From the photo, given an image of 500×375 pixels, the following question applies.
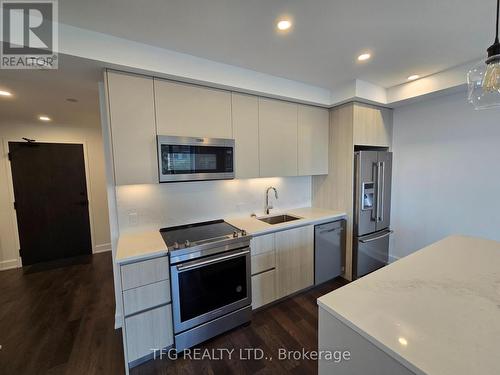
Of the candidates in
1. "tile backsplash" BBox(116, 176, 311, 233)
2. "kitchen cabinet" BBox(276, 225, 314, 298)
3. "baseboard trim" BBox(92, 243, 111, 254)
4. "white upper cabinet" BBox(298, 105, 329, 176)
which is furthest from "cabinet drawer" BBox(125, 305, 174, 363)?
"baseboard trim" BBox(92, 243, 111, 254)

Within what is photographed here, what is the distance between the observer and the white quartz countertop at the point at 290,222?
7.55 ft

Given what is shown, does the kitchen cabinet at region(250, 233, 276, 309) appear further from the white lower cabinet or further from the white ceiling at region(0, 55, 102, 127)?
the white ceiling at region(0, 55, 102, 127)

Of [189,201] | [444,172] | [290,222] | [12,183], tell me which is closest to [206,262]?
[189,201]

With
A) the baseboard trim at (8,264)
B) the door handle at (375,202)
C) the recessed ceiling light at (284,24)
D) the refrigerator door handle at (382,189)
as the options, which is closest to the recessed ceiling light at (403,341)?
the recessed ceiling light at (284,24)

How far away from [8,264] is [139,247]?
11.7 ft

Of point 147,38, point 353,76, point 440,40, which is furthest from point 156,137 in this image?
point 440,40

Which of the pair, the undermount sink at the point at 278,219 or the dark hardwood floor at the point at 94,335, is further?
the undermount sink at the point at 278,219

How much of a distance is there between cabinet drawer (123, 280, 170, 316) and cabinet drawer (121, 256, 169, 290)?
0.04 meters

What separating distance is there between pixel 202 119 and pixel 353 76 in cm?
181

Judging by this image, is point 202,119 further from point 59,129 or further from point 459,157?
point 59,129

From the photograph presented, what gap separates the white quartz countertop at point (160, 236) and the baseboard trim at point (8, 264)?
3131 millimetres

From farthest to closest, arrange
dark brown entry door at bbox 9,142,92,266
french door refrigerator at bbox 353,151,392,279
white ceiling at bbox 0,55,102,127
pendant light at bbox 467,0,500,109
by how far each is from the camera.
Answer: dark brown entry door at bbox 9,142,92,266 < french door refrigerator at bbox 353,151,392,279 < white ceiling at bbox 0,55,102,127 < pendant light at bbox 467,0,500,109

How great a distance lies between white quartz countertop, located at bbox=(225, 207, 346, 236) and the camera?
2.30m

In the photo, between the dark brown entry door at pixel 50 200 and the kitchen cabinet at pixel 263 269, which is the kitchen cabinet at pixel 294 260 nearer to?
the kitchen cabinet at pixel 263 269
